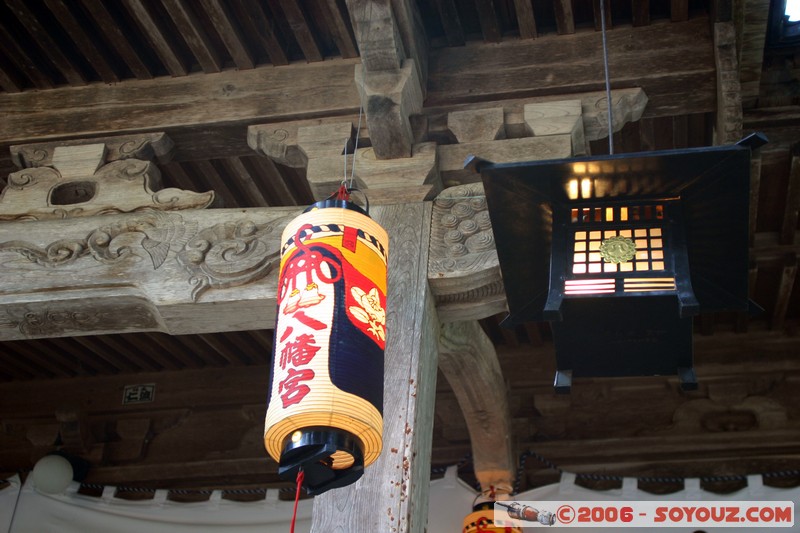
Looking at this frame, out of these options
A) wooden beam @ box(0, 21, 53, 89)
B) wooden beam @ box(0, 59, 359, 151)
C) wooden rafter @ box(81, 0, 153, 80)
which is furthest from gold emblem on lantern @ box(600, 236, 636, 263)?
wooden beam @ box(0, 21, 53, 89)

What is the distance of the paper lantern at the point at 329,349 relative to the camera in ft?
9.41

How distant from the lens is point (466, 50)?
4.75 m

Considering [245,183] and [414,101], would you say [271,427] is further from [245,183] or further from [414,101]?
[245,183]

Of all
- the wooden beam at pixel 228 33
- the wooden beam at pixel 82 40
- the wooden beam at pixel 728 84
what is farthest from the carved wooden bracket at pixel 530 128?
the wooden beam at pixel 82 40

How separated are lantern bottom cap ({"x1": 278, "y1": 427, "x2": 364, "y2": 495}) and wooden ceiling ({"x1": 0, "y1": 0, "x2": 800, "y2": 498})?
2.02 meters

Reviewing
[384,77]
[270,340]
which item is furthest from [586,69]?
[270,340]

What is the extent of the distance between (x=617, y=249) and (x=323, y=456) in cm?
127

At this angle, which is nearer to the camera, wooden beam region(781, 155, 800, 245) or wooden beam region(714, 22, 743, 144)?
wooden beam region(714, 22, 743, 144)

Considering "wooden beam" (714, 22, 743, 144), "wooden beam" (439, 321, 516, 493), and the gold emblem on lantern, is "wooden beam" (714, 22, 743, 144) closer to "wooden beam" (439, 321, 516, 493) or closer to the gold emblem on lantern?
the gold emblem on lantern

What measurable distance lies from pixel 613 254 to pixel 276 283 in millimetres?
1448

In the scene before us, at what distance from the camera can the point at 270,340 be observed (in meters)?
6.91

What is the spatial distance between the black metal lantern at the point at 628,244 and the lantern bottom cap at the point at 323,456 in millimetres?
835

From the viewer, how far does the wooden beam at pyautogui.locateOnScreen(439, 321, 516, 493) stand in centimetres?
499

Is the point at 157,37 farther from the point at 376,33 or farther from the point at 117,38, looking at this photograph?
the point at 376,33
